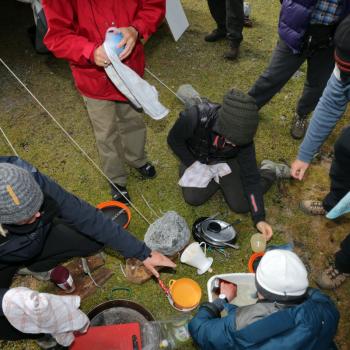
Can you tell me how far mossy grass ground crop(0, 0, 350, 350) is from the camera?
272 cm

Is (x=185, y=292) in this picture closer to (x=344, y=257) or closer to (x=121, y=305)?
(x=121, y=305)

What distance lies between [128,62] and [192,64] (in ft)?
6.74

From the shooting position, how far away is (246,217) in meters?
2.97

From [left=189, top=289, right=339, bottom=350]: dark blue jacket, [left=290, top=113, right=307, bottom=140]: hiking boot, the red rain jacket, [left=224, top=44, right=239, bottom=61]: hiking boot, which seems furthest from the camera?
[left=224, top=44, right=239, bottom=61]: hiking boot

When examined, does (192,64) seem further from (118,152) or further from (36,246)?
(36,246)

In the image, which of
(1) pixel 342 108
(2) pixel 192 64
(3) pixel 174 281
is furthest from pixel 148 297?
(2) pixel 192 64

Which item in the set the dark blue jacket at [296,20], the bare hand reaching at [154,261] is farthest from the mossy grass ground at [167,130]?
the dark blue jacket at [296,20]

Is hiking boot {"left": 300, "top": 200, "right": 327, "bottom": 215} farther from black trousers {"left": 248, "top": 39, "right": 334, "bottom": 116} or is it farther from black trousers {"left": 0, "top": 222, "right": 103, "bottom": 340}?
black trousers {"left": 0, "top": 222, "right": 103, "bottom": 340}

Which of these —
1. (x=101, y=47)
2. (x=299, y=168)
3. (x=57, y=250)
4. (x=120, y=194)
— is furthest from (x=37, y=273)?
(x=299, y=168)

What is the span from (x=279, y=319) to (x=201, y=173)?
5.32ft

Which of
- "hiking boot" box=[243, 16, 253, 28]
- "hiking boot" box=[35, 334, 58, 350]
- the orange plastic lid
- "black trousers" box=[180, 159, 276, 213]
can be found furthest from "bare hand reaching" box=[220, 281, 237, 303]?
"hiking boot" box=[243, 16, 253, 28]

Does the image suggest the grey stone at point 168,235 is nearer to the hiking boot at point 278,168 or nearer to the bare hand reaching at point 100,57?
the hiking boot at point 278,168

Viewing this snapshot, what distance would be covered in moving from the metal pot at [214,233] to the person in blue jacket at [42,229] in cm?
60

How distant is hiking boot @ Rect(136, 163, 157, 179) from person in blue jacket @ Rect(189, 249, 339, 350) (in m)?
1.61
